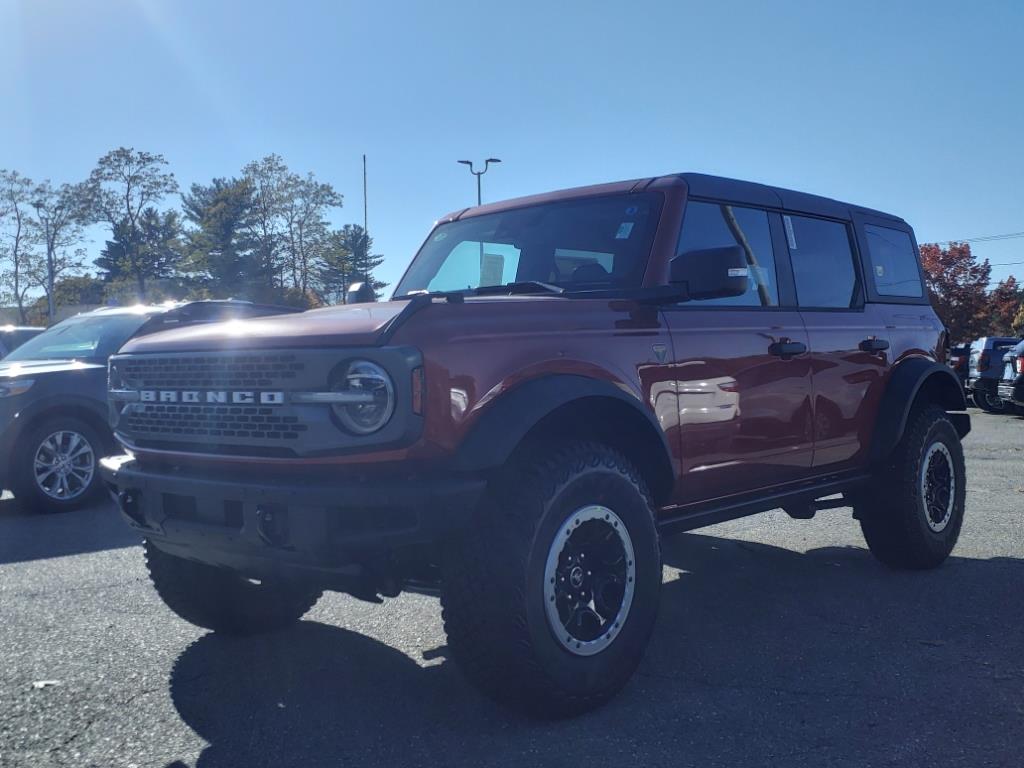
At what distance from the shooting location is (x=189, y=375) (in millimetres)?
3420

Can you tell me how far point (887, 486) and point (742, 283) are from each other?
2194 mm

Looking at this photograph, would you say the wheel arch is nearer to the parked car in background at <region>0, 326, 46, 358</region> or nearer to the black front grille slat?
the black front grille slat

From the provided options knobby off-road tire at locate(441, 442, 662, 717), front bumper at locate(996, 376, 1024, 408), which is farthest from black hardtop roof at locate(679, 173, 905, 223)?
front bumper at locate(996, 376, 1024, 408)

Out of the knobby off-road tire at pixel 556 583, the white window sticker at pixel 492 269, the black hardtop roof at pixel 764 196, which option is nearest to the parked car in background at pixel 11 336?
the white window sticker at pixel 492 269

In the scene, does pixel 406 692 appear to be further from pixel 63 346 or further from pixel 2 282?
pixel 2 282

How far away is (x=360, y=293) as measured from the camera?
16.5 ft

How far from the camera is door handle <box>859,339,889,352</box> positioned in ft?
16.4

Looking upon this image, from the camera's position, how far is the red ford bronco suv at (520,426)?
296cm

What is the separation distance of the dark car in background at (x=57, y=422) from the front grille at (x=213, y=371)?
3749 millimetres

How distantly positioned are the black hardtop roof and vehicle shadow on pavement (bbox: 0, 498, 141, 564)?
4.28m

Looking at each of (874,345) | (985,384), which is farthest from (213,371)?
(985,384)

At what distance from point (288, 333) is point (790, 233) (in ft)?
9.35

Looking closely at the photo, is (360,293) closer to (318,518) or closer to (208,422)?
(208,422)

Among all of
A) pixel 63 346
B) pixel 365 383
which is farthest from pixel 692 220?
pixel 63 346
